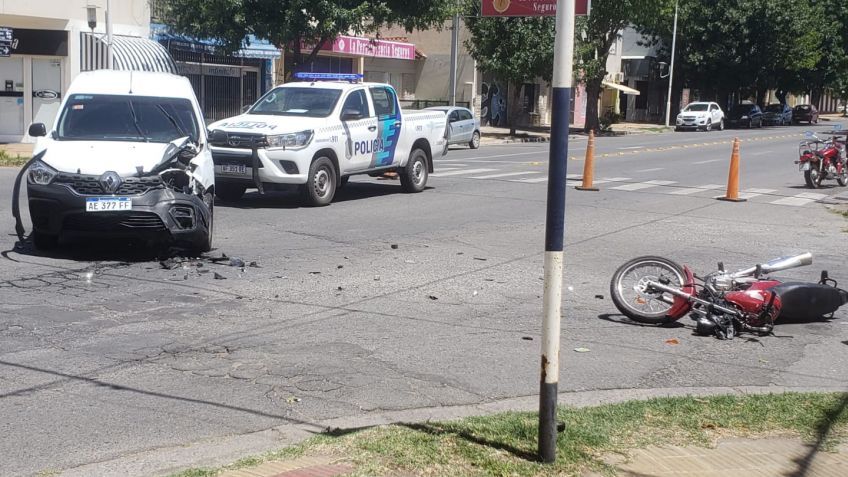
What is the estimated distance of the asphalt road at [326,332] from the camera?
5.96 m

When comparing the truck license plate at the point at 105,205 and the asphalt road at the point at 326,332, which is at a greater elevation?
the truck license plate at the point at 105,205

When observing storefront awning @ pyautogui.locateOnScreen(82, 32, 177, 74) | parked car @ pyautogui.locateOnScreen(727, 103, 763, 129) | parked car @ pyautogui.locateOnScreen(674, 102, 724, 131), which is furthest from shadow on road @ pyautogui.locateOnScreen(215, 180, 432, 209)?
parked car @ pyautogui.locateOnScreen(727, 103, 763, 129)

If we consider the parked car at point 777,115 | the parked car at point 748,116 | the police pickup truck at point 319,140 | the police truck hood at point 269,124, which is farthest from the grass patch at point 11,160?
the parked car at point 777,115

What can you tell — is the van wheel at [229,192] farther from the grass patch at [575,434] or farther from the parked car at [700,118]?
the parked car at [700,118]

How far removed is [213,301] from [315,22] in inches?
944

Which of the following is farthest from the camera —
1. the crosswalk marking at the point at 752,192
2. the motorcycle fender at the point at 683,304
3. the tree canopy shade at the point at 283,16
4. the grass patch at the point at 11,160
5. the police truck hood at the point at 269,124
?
the tree canopy shade at the point at 283,16

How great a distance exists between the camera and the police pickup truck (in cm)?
1586

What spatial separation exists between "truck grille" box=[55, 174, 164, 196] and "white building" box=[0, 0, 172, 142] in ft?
60.8

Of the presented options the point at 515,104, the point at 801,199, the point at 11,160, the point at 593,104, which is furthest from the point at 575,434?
the point at 593,104

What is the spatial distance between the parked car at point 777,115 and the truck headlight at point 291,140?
58.5 meters

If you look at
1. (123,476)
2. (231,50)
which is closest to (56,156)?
(123,476)

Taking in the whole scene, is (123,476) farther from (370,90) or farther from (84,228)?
(370,90)

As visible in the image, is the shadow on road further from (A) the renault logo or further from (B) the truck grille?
(A) the renault logo

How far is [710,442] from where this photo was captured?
5.66 metres
